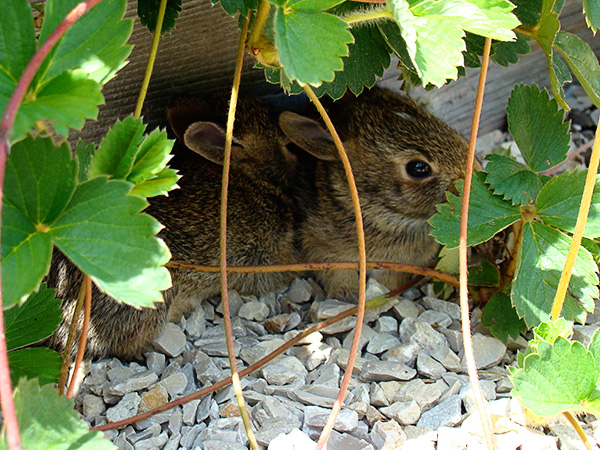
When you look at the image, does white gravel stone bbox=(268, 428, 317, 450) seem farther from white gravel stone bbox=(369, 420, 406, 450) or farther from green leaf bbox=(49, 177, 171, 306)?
green leaf bbox=(49, 177, 171, 306)

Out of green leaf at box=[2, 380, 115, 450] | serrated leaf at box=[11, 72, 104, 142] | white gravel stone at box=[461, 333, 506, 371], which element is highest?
serrated leaf at box=[11, 72, 104, 142]

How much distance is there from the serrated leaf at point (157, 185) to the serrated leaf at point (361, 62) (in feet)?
2.64

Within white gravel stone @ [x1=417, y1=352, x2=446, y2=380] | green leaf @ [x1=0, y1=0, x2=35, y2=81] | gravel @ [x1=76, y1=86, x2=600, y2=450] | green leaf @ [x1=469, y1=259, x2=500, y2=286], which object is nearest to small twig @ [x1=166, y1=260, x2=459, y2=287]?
green leaf @ [x1=469, y1=259, x2=500, y2=286]

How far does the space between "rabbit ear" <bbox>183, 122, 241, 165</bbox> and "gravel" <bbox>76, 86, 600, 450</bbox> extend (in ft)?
1.95

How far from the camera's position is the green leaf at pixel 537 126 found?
6.81 feet

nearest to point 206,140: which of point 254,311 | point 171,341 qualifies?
point 254,311

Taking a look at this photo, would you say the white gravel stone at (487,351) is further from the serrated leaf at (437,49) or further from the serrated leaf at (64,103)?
the serrated leaf at (64,103)

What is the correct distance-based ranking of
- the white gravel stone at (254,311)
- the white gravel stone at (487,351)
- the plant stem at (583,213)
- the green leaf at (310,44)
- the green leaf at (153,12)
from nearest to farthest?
the green leaf at (310,44)
the plant stem at (583,213)
the green leaf at (153,12)
the white gravel stone at (487,351)
the white gravel stone at (254,311)

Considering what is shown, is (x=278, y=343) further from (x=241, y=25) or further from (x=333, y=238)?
(x=241, y=25)

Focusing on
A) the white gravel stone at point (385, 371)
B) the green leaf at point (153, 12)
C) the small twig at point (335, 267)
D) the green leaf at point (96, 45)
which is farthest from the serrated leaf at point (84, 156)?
the white gravel stone at point (385, 371)

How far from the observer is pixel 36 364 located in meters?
1.71

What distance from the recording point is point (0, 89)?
115cm

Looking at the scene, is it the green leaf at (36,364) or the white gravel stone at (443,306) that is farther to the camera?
the white gravel stone at (443,306)

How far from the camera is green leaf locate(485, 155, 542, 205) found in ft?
6.50
